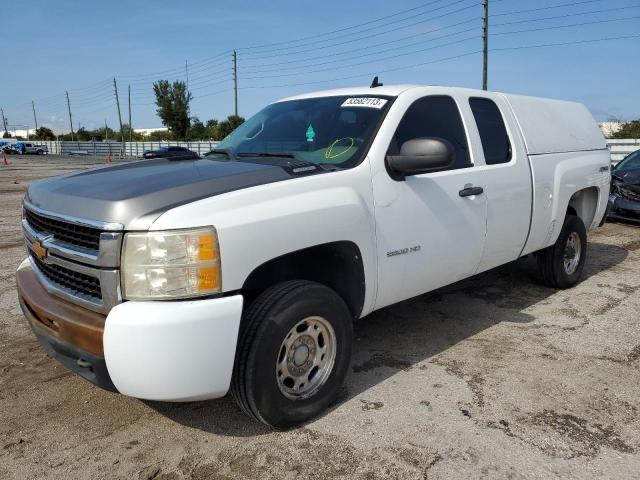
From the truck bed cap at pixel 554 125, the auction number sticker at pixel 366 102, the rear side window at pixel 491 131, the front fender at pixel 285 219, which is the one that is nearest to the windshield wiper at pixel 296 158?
the front fender at pixel 285 219

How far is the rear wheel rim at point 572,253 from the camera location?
557 cm

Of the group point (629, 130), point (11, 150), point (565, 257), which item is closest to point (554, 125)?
point (565, 257)

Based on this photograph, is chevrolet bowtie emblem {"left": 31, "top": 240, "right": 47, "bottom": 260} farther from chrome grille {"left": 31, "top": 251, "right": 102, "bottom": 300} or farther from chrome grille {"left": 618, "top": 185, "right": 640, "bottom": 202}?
chrome grille {"left": 618, "top": 185, "right": 640, "bottom": 202}

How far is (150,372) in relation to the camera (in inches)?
94.8

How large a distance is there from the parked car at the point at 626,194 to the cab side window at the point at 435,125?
6.36 meters

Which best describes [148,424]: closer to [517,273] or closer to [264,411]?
[264,411]

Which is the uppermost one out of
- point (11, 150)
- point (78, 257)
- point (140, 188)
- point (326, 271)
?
point (140, 188)

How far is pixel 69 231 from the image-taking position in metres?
2.71

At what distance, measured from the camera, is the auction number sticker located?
362 centimetres

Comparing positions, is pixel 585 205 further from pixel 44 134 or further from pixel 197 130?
pixel 44 134

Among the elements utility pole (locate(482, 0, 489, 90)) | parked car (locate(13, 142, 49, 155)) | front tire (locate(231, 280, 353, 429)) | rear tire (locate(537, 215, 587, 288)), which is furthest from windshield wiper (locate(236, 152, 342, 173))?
parked car (locate(13, 142, 49, 155))

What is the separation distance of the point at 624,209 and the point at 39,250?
9.26 meters

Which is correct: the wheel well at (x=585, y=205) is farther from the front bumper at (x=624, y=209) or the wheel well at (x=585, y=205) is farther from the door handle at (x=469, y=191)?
the front bumper at (x=624, y=209)

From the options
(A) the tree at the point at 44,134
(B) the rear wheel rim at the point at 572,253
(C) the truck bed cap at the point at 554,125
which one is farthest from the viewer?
(A) the tree at the point at 44,134
